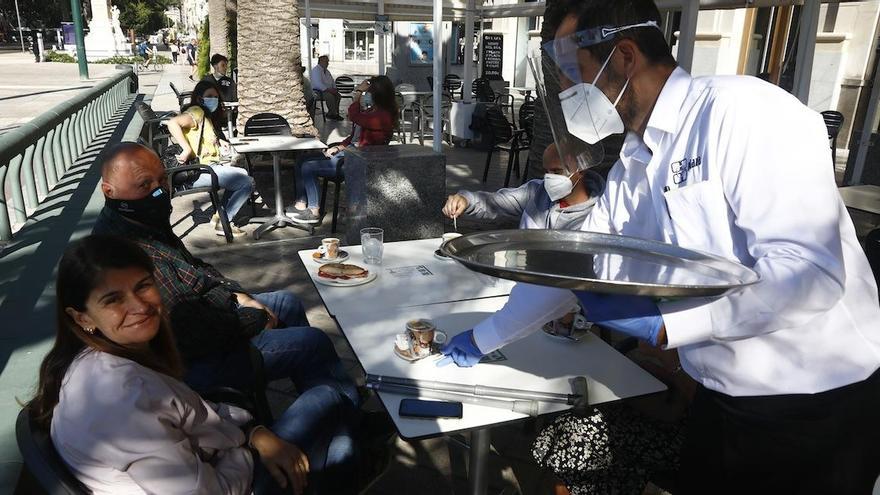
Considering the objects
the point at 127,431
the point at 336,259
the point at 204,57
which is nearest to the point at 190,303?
the point at 336,259

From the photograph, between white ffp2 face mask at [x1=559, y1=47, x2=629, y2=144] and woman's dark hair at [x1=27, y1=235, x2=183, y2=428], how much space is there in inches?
53.8

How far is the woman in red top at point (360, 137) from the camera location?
20.0 ft

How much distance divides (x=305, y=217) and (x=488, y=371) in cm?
471

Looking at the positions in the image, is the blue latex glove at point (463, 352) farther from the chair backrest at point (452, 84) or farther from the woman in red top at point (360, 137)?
the chair backrest at point (452, 84)

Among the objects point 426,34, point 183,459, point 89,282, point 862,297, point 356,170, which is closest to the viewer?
point 862,297

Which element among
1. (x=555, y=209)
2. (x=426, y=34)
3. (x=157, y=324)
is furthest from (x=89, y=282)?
(x=426, y=34)

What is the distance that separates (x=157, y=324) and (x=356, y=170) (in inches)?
128

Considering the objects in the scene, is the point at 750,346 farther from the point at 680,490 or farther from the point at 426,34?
the point at 426,34

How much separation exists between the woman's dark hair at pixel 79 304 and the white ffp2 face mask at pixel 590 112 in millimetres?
1366

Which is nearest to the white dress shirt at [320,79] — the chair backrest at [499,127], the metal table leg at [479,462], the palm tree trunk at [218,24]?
the palm tree trunk at [218,24]

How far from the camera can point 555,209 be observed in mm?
3232

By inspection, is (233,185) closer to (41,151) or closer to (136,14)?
(41,151)

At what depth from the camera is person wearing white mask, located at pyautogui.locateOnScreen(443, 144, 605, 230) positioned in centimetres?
311

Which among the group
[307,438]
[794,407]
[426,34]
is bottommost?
[307,438]
